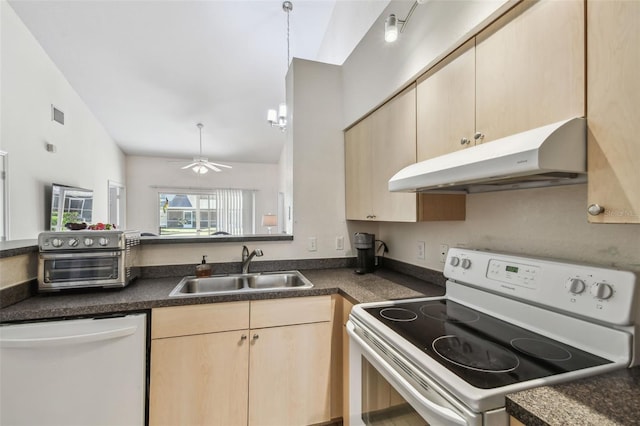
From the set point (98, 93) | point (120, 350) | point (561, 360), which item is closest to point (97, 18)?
point (98, 93)

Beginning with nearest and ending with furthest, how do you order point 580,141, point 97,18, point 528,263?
point 580,141
point 528,263
point 97,18

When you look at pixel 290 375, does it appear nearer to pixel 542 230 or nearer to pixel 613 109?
pixel 542 230

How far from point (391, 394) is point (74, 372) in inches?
54.2

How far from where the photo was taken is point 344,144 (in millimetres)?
2369

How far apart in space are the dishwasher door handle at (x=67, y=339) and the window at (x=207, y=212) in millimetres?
5250

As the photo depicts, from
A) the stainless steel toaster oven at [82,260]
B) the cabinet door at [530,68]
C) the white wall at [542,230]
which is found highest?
the cabinet door at [530,68]

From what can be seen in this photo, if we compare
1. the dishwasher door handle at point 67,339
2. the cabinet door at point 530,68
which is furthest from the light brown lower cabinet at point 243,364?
the cabinet door at point 530,68

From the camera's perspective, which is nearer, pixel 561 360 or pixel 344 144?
pixel 561 360

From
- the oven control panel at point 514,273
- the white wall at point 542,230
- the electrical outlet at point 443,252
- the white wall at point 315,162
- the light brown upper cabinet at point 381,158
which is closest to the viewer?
the white wall at point 542,230

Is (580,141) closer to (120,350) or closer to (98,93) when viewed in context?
(120,350)

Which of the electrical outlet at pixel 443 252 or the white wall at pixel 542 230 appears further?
the electrical outlet at pixel 443 252

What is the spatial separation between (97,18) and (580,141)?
421cm

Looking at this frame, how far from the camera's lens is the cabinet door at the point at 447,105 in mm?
1173

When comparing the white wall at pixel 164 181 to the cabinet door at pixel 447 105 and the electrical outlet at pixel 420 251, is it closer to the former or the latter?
the electrical outlet at pixel 420 251
